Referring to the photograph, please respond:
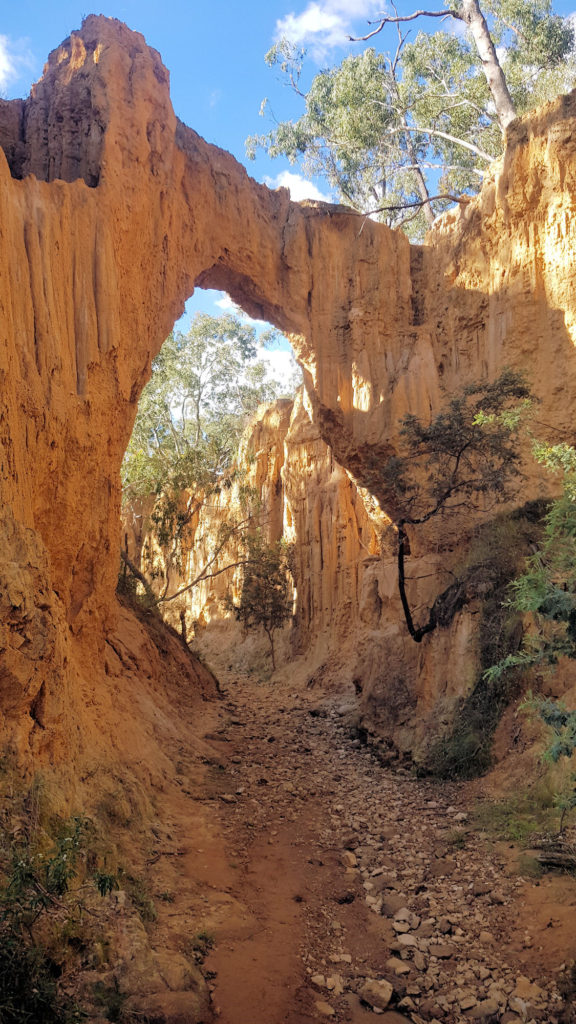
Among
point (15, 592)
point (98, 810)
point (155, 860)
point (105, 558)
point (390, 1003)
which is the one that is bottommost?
point (390, 1003)

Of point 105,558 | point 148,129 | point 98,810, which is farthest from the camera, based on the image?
point 148,129

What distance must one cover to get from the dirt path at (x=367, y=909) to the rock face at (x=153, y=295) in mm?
2570

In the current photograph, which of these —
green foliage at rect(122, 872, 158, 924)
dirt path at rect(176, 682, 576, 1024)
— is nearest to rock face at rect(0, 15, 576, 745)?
green foliage at rect(122, 872, 158, 924)

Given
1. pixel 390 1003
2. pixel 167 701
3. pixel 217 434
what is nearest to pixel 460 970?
pixel 390 1003

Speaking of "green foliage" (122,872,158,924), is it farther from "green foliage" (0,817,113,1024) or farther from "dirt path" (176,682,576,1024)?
"green foliage" (0,817,113,1024)

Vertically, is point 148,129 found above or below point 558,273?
above

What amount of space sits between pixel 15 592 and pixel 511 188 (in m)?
13.5

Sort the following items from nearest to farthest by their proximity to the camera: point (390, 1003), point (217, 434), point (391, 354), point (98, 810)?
point (390, 1003) < point (98, 810) < point (391, 354) < point (217, 434)

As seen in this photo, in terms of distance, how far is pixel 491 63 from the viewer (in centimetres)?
1870

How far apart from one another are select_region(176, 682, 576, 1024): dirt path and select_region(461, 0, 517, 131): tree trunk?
652 inches

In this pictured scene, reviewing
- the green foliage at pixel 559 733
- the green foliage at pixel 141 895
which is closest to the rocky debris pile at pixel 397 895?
the green foliage at pixel 141 895

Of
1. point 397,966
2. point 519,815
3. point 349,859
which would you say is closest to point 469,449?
point 519,815

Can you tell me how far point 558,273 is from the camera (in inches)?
560

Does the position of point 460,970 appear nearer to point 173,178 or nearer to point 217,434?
point 173,178
